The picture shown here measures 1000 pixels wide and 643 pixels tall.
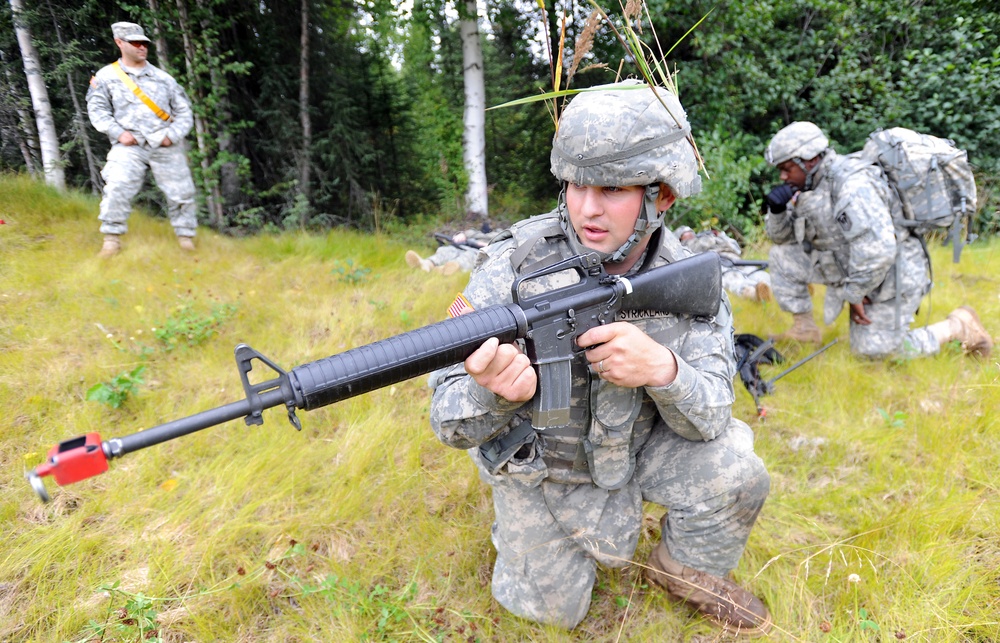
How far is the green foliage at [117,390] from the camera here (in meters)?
3.34

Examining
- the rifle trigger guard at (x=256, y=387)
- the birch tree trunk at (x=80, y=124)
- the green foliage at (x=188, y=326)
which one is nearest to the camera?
the rifle trigger guard at (x=256, y=387)

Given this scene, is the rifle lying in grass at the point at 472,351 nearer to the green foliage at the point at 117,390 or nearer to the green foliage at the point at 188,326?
the green foliage at the point at 117,390

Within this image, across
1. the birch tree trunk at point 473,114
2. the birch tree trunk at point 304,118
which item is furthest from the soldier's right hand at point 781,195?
the birch tree trunk at point 304,118

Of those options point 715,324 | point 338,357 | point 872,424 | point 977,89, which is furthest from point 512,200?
point 338,357

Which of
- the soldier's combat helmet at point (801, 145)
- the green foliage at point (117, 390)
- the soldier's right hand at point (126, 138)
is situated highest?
the soldier's right hand at point (126, 138)

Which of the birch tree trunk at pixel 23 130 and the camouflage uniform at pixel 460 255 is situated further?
the birch tree trunk at pixel 23 130

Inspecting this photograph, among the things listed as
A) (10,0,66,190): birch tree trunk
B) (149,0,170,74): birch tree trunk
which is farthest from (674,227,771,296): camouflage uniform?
(10,0,66,190): birch tree trunk

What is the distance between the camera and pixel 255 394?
1.50 m

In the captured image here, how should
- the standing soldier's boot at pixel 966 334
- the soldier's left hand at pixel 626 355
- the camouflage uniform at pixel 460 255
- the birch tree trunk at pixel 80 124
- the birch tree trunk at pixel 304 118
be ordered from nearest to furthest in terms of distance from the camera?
the soldier's left hand at pixel 626 355 < the standing soldier's boot at pixel 966 334 < the camouflage uniform at pixel 460 255 < the birch tree trunk at pixel 80 124 < the birch tree trunk at pixel 304 118

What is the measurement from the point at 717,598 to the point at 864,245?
3343mm

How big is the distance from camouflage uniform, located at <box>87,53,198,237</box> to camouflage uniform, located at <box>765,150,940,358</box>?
658 cm

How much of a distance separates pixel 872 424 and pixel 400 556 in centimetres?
319

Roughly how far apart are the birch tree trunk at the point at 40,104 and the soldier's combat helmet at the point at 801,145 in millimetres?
8323

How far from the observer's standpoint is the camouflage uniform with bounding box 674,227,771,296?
6469 mm
